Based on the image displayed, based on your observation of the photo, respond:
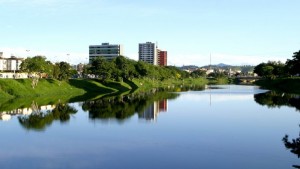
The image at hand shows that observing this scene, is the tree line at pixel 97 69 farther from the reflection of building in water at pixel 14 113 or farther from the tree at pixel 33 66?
the reflection of building in water at pixel 14 113

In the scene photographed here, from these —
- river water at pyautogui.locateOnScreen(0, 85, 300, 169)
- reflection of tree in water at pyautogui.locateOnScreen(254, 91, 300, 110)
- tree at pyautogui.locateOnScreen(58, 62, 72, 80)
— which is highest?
tree at pyautogui.locateOnScreen(58, 62, 72, 80)

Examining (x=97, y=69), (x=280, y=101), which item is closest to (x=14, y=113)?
(x=280, y=101)

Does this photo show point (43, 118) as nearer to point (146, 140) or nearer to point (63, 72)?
point (146, 140)

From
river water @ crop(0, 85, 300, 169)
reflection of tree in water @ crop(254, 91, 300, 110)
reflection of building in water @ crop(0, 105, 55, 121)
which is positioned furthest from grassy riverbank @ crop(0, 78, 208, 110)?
reflection of tree in water @ crop(254, 91, 300, 110)

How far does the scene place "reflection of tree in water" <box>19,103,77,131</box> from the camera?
48.5 meters

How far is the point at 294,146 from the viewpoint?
877 inches

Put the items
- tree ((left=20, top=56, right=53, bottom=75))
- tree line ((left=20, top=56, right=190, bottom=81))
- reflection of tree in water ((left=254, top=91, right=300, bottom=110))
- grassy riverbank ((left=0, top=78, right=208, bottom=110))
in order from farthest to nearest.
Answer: tree line ((left=20, top=56, right=190, bottom=81)), tree ((left=20, top=56, right=53, bottom=75)), grassy riverbank ((left=0, top=78, right=208, bottom=110)), reflection of tree in water ((left=254, top=91, right=300, bottom=110))

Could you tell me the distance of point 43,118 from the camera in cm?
5497

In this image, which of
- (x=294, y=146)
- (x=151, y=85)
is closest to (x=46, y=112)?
(x=294, y=146)

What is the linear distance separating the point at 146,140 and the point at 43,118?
834 inches

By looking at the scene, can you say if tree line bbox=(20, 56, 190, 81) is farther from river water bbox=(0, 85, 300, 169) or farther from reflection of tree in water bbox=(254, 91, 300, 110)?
reflection of tree in water bbox=(254, 91, 300, 110)

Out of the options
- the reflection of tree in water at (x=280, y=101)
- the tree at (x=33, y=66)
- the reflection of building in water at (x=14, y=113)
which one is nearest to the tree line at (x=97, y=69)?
the tree at (x=33, y=66)

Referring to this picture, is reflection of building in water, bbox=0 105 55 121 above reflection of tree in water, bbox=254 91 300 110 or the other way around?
the other way around

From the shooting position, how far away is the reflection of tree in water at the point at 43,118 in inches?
1911
